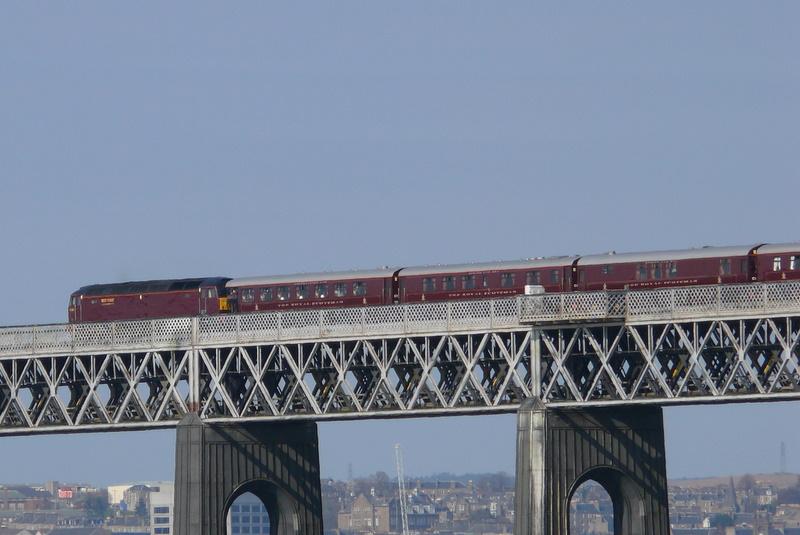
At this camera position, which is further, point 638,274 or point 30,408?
point 30,408

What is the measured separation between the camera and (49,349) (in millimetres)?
111125

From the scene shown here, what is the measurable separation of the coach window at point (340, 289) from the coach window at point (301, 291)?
5.55ft

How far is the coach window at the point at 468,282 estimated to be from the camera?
339ft

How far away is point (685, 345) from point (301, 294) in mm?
22232

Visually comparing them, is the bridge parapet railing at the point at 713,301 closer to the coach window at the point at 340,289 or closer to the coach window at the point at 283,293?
the coach window at the point at 340,289

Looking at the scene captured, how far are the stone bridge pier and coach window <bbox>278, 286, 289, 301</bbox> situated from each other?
1641 cm

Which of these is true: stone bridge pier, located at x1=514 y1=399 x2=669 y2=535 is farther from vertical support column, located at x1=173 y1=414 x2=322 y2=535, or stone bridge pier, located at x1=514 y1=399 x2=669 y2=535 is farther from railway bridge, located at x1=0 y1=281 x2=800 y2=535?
vertical support column, located at x1=173 y1=414 x2=322 y2=535

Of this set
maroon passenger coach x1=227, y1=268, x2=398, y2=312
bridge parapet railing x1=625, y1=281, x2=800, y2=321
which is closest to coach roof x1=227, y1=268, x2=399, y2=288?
maroon passenger coach x1=227, y1=268, x2=398, y2=312

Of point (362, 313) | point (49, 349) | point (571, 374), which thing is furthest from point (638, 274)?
point (49, 349)

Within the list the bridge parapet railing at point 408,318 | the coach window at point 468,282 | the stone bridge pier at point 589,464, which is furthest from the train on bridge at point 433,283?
the stone bridge pier at point 589,464

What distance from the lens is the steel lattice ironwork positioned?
9419 centimetres

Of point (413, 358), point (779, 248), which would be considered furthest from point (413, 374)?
point (779, 248)

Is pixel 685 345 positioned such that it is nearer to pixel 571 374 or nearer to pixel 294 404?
pixel 571 374

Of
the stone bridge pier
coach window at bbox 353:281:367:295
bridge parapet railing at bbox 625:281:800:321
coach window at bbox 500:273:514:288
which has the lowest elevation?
the stone bridge pier
